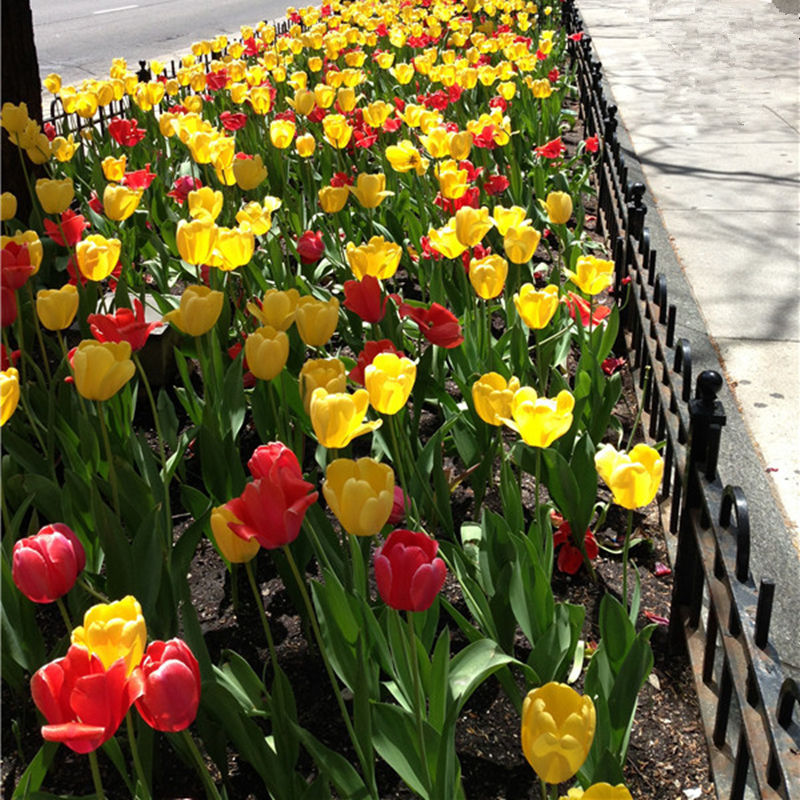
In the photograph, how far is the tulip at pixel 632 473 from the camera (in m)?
1.56

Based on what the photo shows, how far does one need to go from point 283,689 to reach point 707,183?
508 cm

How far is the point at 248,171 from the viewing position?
3303 millimetres

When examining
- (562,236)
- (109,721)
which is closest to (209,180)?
(562,236)

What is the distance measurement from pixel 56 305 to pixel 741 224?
12.8 feet

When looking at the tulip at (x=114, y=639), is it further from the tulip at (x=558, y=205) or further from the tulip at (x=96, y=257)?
the tulip at (x=558, y=205)

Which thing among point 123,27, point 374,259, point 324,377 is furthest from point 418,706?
point 123,27

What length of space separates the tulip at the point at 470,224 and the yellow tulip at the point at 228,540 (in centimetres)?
123

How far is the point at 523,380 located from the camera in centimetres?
270

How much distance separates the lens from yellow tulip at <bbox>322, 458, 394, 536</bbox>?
1.42 m

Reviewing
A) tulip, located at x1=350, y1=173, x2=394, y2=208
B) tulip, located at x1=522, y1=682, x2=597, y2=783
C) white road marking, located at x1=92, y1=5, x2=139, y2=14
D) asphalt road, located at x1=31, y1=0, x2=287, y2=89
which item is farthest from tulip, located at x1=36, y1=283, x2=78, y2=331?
white road marking, located at x1=92, y1=5, x2=139, y2=14

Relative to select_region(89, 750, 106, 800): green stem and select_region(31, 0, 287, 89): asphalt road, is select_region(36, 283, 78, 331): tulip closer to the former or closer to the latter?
select_region(89, 750, 106, 800): green stem

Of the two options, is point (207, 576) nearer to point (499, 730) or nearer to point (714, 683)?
point (499, 730)

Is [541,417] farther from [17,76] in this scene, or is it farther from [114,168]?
[17,76]

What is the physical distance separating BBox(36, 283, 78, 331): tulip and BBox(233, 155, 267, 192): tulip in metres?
1.16
